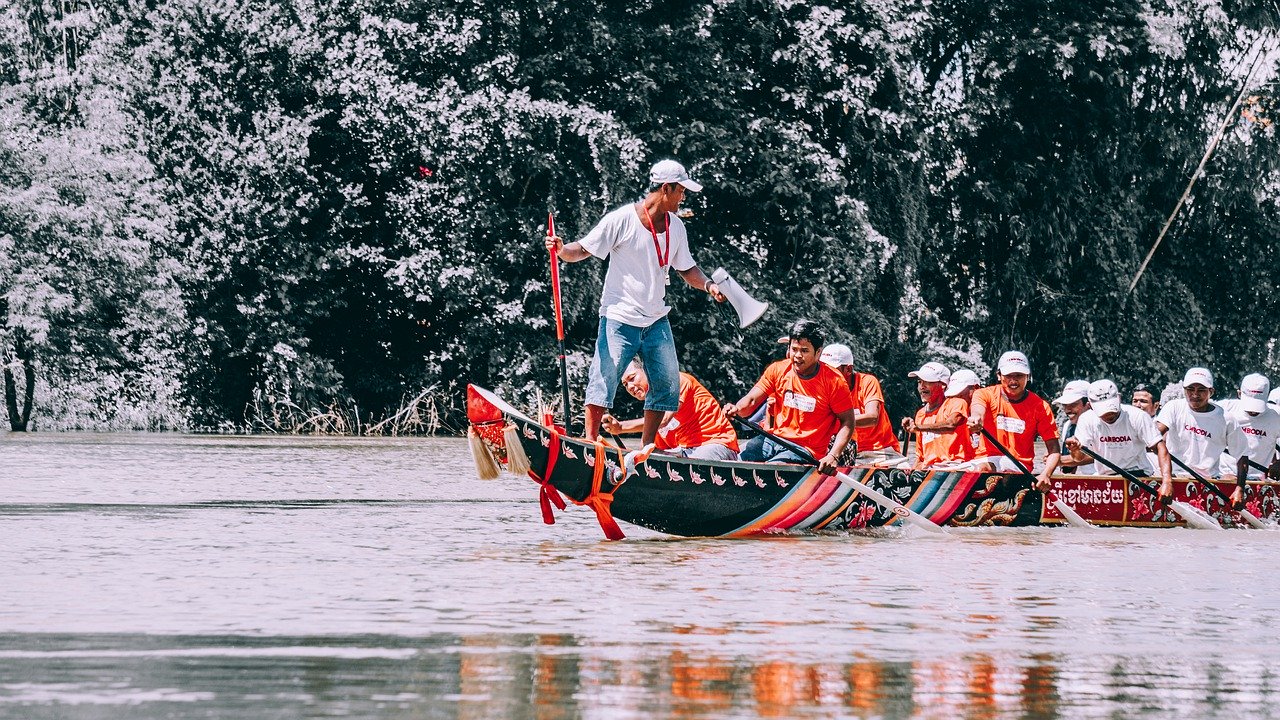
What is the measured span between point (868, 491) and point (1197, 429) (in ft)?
11.9

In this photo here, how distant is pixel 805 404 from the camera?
1318 cm

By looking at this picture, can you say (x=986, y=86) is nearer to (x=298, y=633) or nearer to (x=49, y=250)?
(x=49, y=250)

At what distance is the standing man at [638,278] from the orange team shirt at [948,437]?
10.4 feet

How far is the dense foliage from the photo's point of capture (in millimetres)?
32219

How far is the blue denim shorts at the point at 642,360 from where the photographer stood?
11828 millimetres

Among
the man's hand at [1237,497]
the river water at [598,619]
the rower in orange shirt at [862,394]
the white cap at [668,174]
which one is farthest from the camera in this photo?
the man's hand at [1237,497]

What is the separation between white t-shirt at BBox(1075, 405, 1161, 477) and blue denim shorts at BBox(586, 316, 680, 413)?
4394 mm

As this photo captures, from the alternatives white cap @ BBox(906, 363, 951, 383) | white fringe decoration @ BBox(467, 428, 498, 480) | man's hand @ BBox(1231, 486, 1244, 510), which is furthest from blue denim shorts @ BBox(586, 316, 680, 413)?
man's hand @ BBox(1231, 486, 1244, 510)

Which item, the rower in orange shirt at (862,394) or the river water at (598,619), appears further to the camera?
the rower in orange shirt at (862,394)

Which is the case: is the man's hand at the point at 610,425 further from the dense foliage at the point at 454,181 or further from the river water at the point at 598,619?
the dense foliage at the point at 454,181

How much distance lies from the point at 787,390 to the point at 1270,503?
4486mm

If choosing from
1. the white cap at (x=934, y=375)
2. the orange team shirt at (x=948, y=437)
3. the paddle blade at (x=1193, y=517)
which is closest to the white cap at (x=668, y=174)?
the orange team shirt at (x=948, y=437)

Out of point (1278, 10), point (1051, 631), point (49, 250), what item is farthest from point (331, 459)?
point (1278, 10)

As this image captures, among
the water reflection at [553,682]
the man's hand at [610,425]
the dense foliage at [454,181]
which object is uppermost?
the dense foliage at [454,181]
